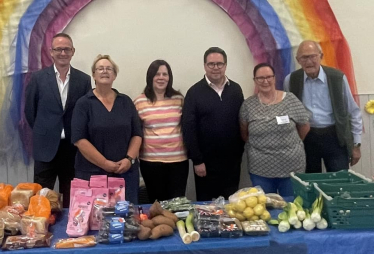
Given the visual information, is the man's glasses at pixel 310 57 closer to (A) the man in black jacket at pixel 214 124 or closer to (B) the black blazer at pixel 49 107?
(A) the man in black jacket at pixel 214 124

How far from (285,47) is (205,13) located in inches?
24.9

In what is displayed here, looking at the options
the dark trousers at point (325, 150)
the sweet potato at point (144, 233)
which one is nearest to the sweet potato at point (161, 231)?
the sweet potato at point (144, 233)

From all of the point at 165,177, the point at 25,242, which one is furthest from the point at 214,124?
the point at 25,242

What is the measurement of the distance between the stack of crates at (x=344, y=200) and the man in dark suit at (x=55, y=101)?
1476mm

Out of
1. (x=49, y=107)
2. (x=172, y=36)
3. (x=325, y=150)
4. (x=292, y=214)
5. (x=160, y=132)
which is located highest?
(x=172, y=36)

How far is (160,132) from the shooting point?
8.28 ft

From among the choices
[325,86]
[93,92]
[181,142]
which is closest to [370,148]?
[325,86]

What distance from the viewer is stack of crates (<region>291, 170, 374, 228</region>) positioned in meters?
1.62

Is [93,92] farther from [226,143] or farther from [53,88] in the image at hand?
[226,143]

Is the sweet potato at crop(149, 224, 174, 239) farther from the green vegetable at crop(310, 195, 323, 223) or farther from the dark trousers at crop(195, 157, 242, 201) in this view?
the dark trousers at crop(195, 157, 242, 201)

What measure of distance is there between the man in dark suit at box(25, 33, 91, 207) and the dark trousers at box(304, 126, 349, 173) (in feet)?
4.91

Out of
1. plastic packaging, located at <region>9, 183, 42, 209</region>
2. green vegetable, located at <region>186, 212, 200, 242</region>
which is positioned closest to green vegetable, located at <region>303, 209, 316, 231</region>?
green vegetable, located at <region>186, 212, 200, 242</region>

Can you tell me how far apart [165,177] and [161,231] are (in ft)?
3.18

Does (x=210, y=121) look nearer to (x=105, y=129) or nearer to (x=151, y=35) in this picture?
(x=105, y=129)
